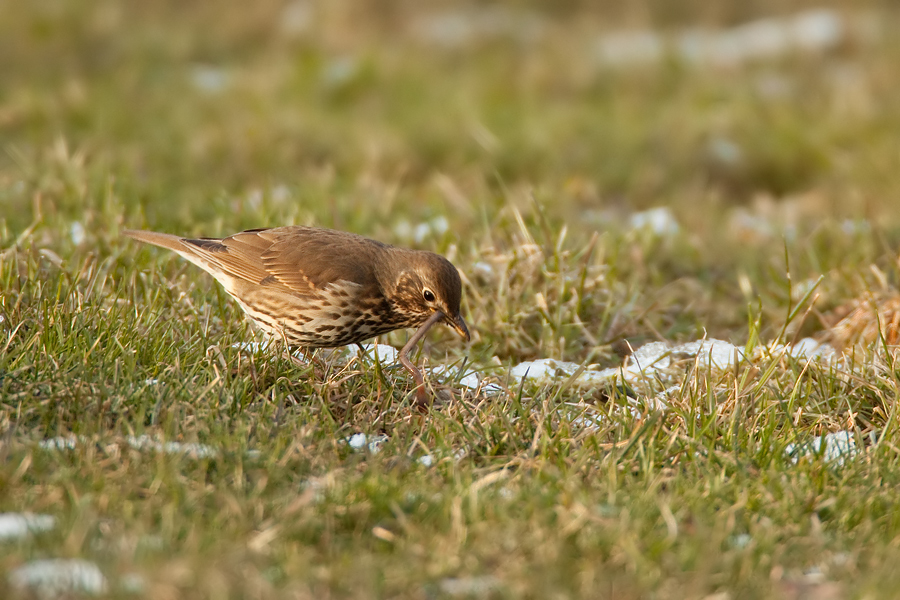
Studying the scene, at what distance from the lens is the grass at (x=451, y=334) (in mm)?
2891

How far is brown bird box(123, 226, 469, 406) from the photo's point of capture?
177 inches

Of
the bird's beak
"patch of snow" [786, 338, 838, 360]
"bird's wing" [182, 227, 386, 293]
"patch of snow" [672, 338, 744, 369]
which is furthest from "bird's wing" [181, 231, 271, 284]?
"patch of snow" [786, 338, 838, 360]

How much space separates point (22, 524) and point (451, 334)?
265 cm

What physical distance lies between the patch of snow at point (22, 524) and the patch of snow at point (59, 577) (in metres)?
0.16

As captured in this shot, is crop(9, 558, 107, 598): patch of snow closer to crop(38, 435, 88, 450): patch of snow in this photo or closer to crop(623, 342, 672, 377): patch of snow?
crop(38, 435, 88, 450): patch of snow

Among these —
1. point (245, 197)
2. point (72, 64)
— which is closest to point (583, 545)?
point (245, 197)

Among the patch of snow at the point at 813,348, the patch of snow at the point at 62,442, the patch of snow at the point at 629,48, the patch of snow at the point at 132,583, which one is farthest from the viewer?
the patch of snow at the point at 629,48

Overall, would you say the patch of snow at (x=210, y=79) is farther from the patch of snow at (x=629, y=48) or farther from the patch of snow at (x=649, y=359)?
the patch of snow at (x=649, y=359)

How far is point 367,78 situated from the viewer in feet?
33.9

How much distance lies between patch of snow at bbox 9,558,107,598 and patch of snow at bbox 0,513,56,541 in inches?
6.2

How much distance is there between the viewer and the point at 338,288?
4.53 meters

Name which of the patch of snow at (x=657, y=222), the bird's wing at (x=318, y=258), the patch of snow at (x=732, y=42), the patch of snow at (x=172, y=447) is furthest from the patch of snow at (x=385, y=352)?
the patch of snow at (x=732, y=42)

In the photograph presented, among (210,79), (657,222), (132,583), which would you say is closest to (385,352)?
(132,583)

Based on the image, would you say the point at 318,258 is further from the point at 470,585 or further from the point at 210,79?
the point at 210,79
